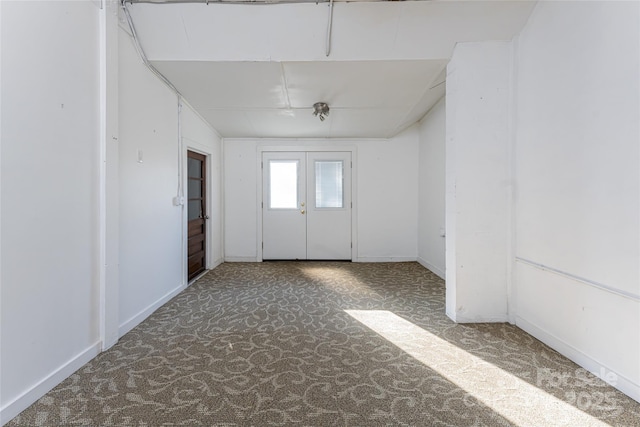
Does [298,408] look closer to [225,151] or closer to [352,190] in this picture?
[352,190]

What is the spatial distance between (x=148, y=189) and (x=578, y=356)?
3.63 meters

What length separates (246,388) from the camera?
158 centimetres

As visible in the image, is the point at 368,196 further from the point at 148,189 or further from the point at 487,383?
the point at 487,383

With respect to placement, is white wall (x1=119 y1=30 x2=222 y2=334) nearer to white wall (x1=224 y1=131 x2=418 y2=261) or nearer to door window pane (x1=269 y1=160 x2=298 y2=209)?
white wall (x1=224 y1=131 x2=418 y2=261)

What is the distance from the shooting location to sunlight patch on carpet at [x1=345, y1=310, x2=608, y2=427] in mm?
1364

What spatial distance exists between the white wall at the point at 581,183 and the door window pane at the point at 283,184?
11.4 feet

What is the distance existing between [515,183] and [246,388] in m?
2.61

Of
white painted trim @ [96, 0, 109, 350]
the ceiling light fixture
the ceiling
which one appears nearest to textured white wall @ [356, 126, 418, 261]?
the ceiling light fixture

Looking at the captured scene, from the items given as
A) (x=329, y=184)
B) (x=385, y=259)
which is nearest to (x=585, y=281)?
(x=385, y=259)

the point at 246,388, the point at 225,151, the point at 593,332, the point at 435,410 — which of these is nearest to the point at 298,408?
the point at 246,388

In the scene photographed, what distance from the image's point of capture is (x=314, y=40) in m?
2.36

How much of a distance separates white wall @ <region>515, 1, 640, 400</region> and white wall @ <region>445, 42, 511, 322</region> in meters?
0.12

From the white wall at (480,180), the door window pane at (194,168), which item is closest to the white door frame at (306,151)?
the door window pane at (194,168)

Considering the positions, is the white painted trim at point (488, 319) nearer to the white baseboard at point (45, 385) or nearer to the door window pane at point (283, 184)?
the white baseboard at point (45, 385)
